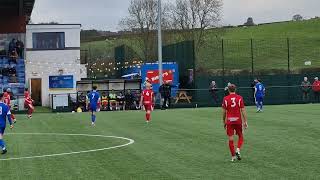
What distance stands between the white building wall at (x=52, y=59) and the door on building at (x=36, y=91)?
969 millimetres

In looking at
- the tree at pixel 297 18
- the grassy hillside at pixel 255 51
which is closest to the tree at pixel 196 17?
the grassy hillside at pixel 255 51

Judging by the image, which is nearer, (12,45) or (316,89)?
(316,89)

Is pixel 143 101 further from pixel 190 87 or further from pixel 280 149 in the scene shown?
pixel 190 87

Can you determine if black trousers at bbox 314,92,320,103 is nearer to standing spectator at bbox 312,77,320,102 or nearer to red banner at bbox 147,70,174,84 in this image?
standing spectator at bbox 312,77,320,102

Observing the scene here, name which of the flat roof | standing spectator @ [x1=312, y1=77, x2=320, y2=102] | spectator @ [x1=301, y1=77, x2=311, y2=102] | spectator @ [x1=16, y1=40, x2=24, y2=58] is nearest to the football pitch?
standing spectator @ [x1=312, y1=77, x2=320, y2=102]

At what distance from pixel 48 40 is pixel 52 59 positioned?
165 centimetres

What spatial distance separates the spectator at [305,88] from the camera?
51537 millimetres

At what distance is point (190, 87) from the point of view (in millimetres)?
55125

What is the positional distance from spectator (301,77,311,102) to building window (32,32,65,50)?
20.3 meters

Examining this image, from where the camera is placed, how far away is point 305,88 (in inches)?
2035

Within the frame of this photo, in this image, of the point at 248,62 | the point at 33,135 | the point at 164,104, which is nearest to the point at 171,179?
the point at 33,135

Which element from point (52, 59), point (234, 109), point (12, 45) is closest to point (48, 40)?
point (52, 59)

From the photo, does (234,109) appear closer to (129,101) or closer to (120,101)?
(129,101)

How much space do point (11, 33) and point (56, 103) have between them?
7047 millimetres
